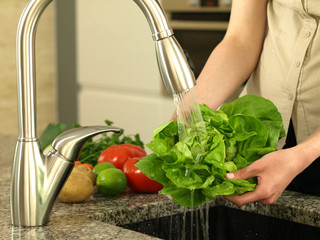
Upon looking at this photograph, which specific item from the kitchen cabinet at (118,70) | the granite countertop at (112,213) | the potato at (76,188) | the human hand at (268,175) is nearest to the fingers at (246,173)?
the human hand at (268,175)

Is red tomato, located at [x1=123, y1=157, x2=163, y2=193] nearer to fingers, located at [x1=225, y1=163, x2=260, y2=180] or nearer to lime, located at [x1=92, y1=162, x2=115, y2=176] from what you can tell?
lime, located at [x1=92, y1=162, x2=115, y2=176]

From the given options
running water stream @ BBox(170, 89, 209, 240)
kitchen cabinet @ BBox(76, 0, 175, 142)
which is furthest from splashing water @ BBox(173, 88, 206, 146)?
kitchen cabinet @ BBox(76, 0, 175, 142)

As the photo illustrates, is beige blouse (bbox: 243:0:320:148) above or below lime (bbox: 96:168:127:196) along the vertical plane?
above

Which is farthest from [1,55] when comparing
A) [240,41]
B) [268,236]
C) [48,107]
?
[268,236]

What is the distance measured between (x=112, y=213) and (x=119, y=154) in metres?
0.23

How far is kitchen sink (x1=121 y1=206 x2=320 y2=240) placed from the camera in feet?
4.09

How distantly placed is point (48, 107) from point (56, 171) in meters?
3.32

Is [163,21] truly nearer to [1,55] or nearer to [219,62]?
[219,62]

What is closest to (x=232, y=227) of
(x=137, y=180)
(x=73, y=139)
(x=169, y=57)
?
(x=137, y=180)

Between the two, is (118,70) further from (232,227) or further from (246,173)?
(246,173)

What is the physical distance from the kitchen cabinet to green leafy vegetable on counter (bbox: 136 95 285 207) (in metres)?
2.30

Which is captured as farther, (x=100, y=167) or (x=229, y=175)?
(x=100, y=167)

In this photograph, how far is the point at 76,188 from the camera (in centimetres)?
121

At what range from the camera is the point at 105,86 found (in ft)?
12.9
